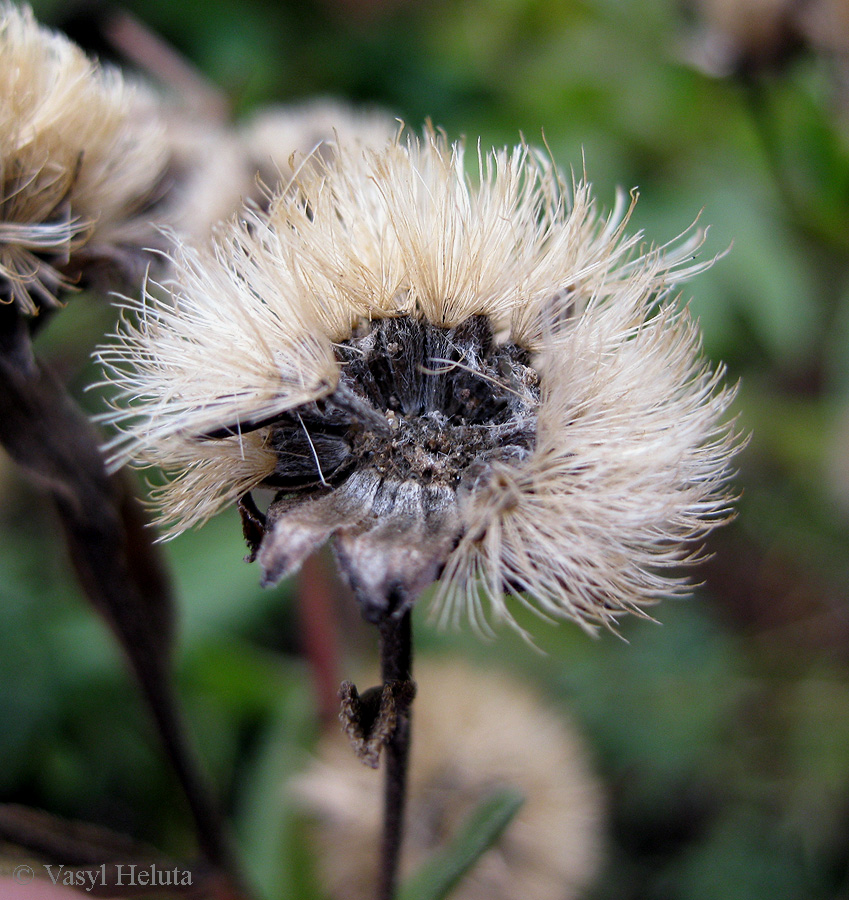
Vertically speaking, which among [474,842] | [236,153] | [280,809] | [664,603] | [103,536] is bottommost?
[280,809]

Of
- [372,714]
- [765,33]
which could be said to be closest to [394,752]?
[372,714]

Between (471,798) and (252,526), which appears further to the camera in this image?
(471,798)

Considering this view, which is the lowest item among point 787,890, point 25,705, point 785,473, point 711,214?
point 25,705

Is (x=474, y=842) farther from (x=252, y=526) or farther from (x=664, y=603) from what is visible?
(x=664, y=603)

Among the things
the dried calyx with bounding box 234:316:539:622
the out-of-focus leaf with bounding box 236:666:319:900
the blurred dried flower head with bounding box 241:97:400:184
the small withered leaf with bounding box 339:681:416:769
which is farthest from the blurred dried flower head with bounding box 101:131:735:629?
the out-of-focus leaf with bounding box 236:666:319:900

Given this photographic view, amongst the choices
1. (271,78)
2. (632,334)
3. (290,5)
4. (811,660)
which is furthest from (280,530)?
(290,5)

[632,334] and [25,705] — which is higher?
[632,334]

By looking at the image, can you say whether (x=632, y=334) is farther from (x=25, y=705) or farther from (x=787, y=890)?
(x=787, y=890)
